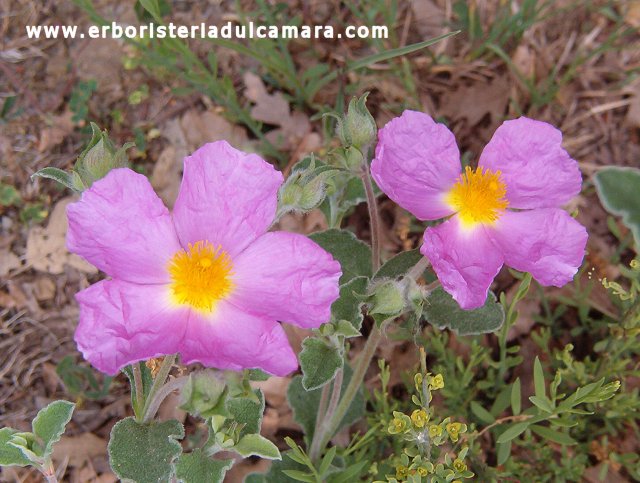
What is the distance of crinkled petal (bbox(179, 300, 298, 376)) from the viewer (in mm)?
1489

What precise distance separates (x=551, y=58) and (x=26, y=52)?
2249 millimetres

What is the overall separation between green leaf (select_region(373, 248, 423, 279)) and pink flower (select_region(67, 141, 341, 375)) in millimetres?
293

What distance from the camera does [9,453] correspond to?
1.71 metres

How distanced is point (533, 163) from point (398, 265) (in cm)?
42

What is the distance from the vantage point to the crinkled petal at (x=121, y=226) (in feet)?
5.02

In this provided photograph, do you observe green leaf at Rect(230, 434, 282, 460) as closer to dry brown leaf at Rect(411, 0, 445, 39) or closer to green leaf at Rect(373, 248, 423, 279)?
green leaf at Rect(373, 248, 423, 279)

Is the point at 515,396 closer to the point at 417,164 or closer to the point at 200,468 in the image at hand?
the point at 417,164

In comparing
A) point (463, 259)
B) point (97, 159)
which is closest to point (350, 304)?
point (463, 259)

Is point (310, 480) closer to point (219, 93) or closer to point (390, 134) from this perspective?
point (390, 134)

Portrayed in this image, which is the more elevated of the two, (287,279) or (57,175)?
(57,175)

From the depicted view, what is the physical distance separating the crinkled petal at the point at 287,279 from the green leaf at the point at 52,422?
1.56 feet

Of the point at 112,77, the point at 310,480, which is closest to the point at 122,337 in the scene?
the point at 310,480

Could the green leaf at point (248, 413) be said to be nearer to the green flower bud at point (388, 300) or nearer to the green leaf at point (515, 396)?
the green flower bud at point (388, 300)

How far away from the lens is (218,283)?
1.71 m
